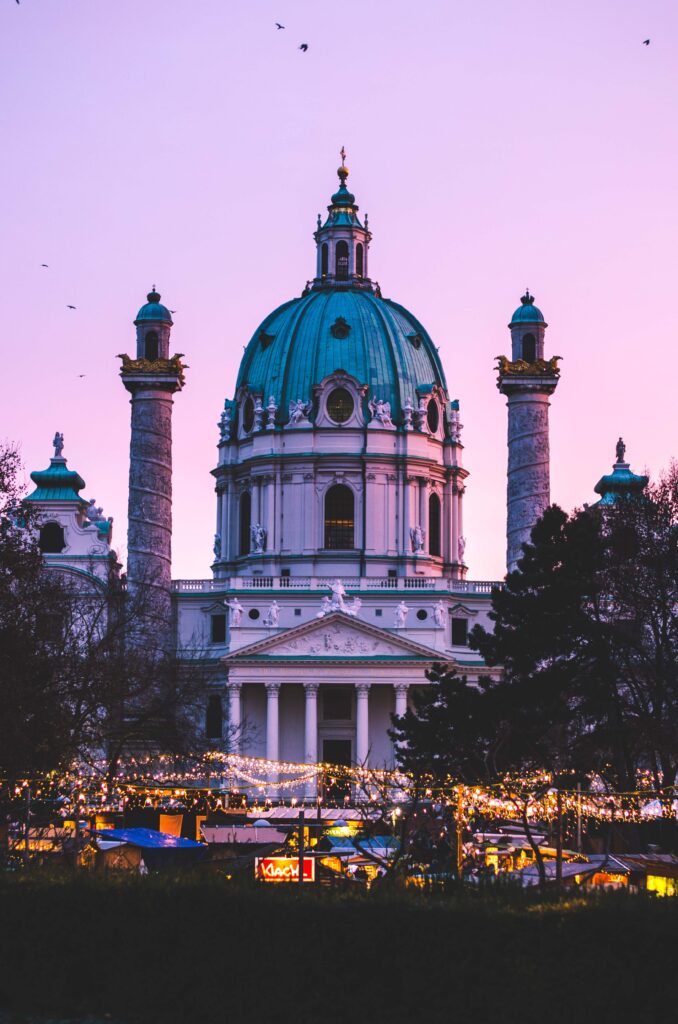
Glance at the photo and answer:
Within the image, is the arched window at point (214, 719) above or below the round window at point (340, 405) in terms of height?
below

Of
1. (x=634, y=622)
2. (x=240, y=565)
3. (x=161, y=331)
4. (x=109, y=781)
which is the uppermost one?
(x=161, y=331)

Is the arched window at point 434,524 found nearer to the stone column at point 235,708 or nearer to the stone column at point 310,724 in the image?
the stone column at point 310,724

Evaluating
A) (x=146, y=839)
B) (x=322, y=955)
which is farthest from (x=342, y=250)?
(x=322, y=955)

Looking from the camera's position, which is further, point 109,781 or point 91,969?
point 109,781

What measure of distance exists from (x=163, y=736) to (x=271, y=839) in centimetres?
1304

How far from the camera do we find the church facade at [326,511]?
312 feet

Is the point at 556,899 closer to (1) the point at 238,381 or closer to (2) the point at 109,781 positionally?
(2) the point at 109,781

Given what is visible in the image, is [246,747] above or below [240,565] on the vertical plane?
below

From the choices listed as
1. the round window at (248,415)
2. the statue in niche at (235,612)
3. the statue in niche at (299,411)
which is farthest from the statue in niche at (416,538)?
the statue in niche at (235,612)

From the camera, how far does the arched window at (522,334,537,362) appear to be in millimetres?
96500

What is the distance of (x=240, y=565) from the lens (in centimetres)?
Answer: 10712

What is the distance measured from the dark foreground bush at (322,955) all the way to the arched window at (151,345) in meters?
73.0

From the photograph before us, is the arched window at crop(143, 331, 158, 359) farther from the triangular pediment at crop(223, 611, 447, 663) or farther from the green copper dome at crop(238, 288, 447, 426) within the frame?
the triangular pediment at crop(223, 611, 447, 663)

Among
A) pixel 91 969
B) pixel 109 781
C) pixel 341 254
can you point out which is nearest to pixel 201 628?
pixel 341 254
